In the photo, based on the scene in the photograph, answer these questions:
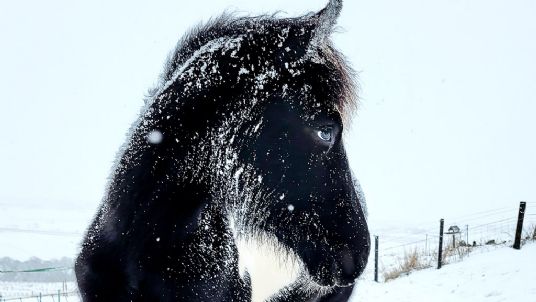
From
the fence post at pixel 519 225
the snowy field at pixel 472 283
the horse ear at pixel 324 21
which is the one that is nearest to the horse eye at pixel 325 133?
the horse ear at pixel 324 21

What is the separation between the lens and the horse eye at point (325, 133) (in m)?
1.27

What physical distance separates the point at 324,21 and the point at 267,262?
0.72 meters

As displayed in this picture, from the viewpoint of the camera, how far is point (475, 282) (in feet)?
22.1

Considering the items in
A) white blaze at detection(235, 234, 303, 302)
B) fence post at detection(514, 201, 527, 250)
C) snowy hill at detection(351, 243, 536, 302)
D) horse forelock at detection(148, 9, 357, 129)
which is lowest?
snowy hill at detection(351, 243, 536, 302)

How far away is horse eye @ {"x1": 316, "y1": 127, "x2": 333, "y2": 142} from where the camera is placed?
127 cm

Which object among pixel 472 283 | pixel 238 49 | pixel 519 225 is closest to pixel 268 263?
pixel 238 49

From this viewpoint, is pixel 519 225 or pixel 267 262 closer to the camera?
pixel 267 262

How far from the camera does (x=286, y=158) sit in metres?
1.26

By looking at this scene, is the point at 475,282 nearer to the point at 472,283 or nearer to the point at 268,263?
the point at 472,283

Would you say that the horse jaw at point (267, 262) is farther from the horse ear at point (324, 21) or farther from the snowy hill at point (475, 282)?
the snowy hill at point (475, 282)

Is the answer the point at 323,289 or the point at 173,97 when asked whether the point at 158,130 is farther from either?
the point at 323,289

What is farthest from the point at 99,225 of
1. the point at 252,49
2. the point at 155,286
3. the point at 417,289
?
the point at 417,289

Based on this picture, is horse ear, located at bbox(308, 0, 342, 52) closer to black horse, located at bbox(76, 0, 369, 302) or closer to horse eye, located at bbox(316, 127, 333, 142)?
black horse, located at bbox(76, 0, 369, 302)

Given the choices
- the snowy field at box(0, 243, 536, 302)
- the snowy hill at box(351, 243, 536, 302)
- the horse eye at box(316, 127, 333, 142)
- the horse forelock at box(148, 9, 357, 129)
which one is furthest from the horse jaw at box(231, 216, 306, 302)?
the snowy field at box(0, 243, 536, 302)
